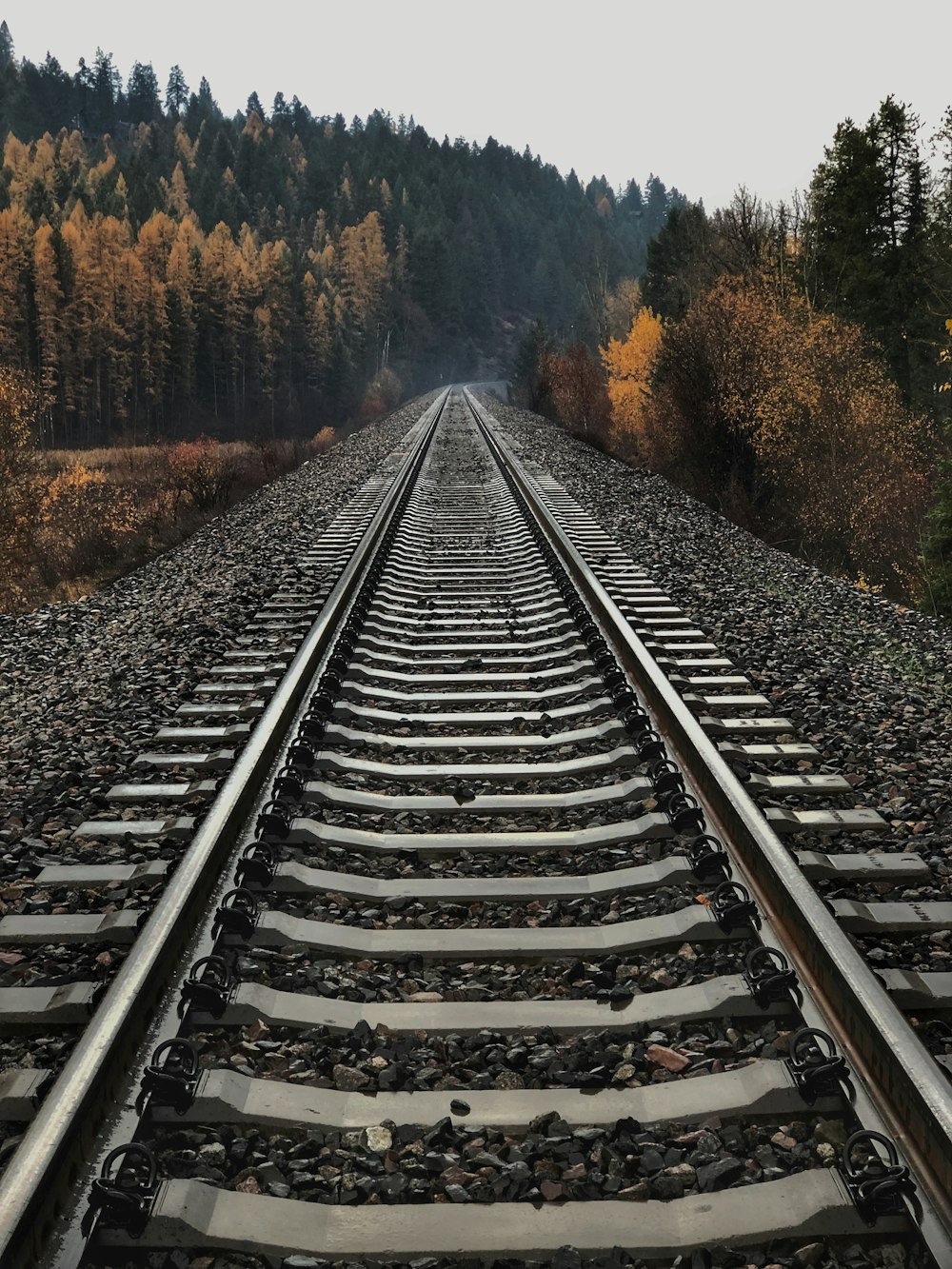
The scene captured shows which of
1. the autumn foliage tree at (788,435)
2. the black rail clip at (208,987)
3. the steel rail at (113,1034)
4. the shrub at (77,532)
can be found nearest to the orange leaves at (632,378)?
the autumn foliage tree at (788,435)

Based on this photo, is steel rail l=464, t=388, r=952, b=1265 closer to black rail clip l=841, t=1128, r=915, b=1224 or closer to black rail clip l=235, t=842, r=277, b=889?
black rail clip l=841, t=1128, r=915, b=1224

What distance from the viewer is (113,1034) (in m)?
2.43

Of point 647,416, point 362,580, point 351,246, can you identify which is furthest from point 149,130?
point 362,580

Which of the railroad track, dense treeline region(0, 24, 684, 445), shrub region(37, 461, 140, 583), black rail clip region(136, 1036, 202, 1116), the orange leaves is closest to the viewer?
the railroad track

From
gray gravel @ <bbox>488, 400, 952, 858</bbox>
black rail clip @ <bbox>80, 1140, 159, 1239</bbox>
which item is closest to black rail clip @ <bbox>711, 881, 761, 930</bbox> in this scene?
gray gravel @ <bbox>488, 400, 952, 858</bbox>

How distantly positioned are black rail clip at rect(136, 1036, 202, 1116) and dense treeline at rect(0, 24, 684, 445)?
62630 mm

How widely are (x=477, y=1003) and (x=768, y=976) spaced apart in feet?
2.63

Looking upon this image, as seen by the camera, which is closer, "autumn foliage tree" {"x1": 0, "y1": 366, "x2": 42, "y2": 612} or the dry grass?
the dry grass

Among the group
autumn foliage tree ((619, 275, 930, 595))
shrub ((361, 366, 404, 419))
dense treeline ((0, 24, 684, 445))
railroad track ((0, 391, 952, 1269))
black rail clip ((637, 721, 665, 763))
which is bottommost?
railroad track ((0, 391, 952, 1269))

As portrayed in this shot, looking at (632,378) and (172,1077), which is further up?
(632,378)

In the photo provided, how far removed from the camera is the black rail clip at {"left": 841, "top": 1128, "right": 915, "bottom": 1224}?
2029 mm

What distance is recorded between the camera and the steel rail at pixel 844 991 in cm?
211

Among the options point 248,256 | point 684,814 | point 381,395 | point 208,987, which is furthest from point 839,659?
point 248,256

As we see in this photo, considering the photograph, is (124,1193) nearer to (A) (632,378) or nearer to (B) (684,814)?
(B) (684,814)
